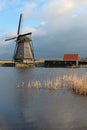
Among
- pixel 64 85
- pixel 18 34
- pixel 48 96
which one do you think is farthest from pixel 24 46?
pixel 48 96

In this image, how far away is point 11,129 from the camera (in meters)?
9.77

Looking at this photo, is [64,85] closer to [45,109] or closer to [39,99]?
[39,99]

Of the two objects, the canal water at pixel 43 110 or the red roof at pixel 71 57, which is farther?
the red roof at pixel 71 57

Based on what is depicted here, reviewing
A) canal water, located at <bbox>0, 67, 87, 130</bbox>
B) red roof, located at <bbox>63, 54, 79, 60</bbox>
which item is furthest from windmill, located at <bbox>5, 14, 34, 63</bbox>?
canal water, located at <bbox>0, 67, 87, 130</bbox>

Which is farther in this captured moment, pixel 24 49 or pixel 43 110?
pixel 24 49

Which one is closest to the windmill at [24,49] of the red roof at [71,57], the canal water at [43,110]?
the red roof at [71,57]

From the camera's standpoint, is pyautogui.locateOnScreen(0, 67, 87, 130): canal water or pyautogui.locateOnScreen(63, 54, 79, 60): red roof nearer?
pyautogui.locateOnScreen(0, 67, 87, 130): canal water

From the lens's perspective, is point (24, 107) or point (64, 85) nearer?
point (24, 107)

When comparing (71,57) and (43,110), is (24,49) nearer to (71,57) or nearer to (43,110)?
(71,57)

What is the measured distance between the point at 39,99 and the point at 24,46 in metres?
44.5

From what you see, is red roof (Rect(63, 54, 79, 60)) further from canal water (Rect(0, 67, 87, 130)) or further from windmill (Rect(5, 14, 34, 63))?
canal water (Rect(0, 67, 87, 130))

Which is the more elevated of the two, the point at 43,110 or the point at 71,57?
the point at 71,57

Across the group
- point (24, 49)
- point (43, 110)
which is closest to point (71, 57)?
point (24, 49)

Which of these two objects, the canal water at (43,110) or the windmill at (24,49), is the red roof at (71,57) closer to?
the windmill at (24,49)
